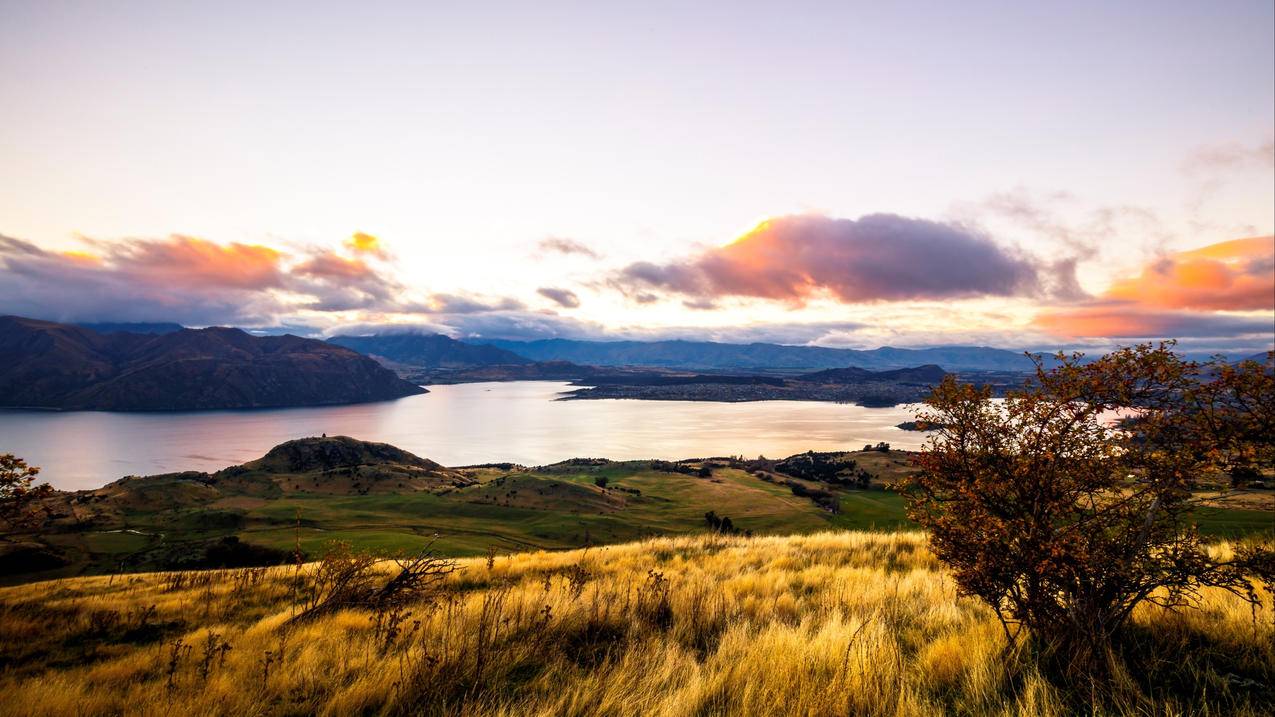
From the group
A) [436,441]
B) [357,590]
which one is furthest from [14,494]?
[436,441]

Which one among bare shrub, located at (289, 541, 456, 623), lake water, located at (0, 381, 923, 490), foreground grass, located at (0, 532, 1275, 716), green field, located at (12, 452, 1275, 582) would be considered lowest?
lake water, located at (0, 381, 923, 490)

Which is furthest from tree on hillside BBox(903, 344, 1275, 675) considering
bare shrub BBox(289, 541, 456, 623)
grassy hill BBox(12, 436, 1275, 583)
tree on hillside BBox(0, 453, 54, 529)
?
grassy hill BBox(12, 436, 1275, 583)

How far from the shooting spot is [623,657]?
5051mm

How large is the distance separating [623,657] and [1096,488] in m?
4.35

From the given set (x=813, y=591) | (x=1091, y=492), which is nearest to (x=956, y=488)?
(x=1091, y=492)

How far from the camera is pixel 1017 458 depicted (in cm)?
470

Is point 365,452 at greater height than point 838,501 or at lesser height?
greater

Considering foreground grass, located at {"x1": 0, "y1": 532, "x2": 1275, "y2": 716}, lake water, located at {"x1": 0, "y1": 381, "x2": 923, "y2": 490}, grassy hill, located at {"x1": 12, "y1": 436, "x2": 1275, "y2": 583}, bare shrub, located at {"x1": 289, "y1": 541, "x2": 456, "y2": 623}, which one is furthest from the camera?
lake water, located at {"x1": 0, "y1": 381, "x2": 923, "y2": 490}

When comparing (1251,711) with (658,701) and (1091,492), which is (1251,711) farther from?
(658,701)

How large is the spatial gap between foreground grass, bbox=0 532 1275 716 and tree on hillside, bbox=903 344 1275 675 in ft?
1.63

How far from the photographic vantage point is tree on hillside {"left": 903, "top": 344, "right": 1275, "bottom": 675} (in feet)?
13.3

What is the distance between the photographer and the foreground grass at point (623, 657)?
3.93m

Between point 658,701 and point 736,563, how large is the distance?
7468mm

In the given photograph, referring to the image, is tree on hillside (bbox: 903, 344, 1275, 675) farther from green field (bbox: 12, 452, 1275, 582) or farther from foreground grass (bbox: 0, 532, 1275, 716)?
green field (bbox: 12, 452, 1275, 582)
